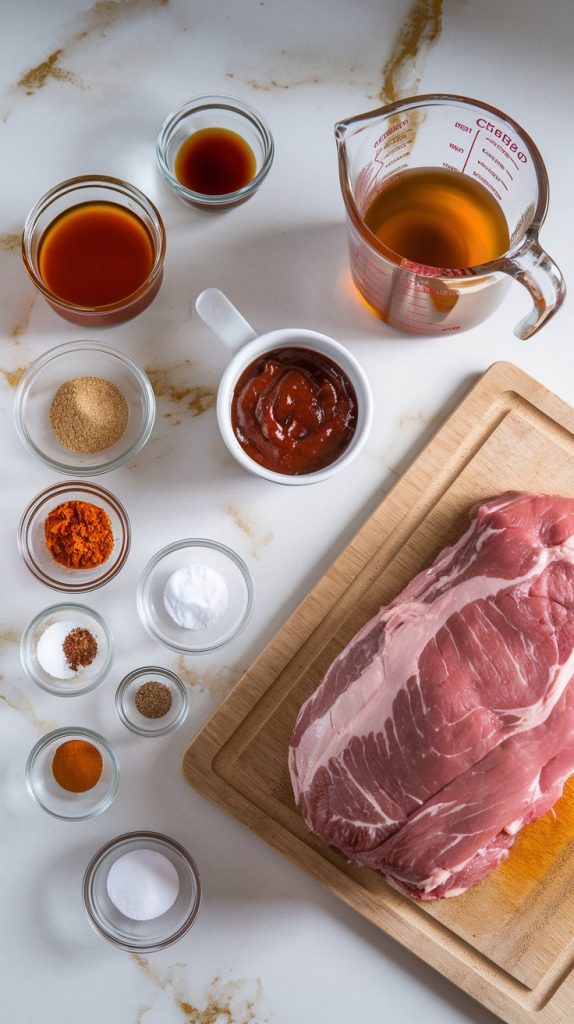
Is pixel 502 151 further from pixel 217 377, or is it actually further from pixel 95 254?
pixel 95 254

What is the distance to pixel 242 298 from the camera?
1928 mm

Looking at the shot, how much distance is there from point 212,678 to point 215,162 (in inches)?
41.4

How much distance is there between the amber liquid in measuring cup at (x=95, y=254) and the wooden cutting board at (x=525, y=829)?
68cm

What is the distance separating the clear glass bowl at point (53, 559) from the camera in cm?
186

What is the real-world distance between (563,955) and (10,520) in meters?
1.35

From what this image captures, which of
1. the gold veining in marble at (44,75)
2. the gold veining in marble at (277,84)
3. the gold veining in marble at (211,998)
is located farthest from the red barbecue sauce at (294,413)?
the gold veining in marble at (211,998)

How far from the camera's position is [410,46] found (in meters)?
1.94

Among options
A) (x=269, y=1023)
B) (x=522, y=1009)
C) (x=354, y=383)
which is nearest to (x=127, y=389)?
(x=354, y=383)

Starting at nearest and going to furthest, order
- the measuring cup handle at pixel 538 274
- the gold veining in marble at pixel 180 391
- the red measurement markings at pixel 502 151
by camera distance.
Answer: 1. the measuring cup handle at pixel 538 274
2. the red measurement markings at pixel 502 151
3. the gold veining in marble at pixel 180 391

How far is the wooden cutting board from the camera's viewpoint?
1.77 m

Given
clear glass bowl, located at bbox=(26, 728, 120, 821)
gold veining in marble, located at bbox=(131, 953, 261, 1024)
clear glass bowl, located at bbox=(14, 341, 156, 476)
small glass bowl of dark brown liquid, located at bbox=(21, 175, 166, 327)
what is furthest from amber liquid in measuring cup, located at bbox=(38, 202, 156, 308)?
gold veining in marble, located at bbox=(131, 953, 261, 1024)

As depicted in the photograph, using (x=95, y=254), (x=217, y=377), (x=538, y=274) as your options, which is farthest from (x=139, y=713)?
(x=538, y=274)

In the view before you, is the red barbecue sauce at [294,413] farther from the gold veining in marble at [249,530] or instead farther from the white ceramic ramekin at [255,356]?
the gold veining in marble at [249,530]

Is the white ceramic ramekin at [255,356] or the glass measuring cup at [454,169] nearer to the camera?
the glass measuring cup at [454,169]
